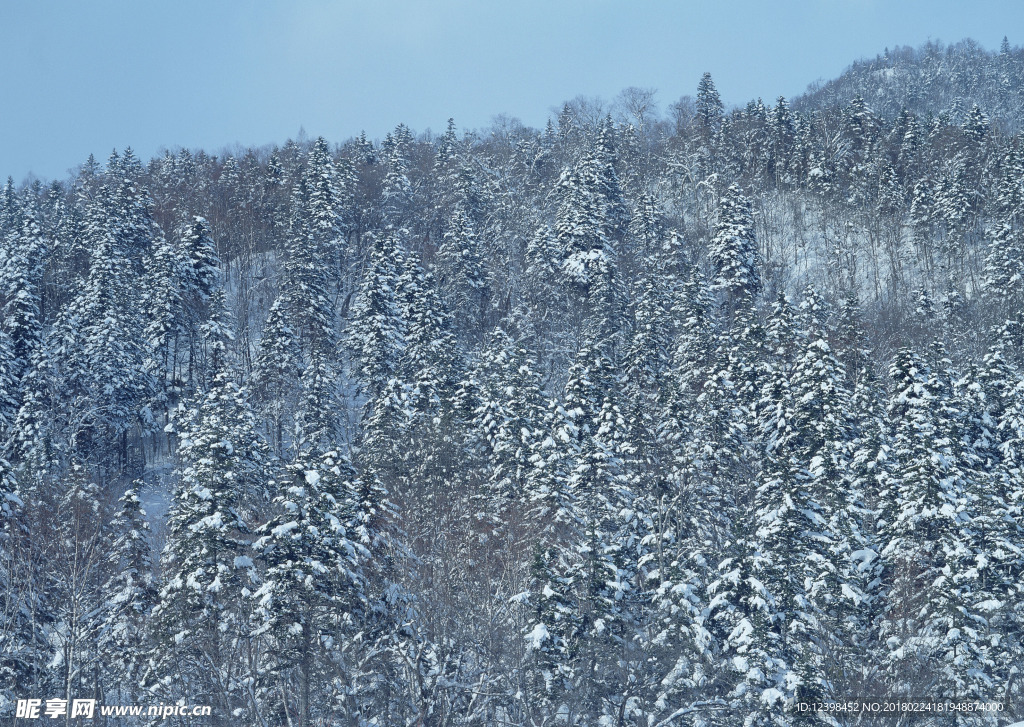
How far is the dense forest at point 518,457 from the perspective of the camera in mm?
24734

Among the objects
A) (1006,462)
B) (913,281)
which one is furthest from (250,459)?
(913,281)

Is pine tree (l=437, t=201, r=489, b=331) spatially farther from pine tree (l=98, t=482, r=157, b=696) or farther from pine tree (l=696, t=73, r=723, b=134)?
pine tree (l=696, t=73, r=723, b=134)

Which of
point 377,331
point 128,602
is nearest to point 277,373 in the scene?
point 377,331

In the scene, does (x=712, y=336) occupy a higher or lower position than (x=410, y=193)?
lower

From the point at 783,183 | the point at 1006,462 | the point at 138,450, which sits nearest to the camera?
the point at 1006,462

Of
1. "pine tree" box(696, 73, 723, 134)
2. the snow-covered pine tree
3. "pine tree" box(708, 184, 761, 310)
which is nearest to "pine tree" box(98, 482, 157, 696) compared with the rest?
the snow-covered pine tree

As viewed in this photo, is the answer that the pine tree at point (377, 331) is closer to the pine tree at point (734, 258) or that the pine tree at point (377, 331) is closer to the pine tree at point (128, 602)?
the pine tree at point (128, 602)

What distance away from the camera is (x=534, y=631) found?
24031 mm

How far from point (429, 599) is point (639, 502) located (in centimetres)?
897

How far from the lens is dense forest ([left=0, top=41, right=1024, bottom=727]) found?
81.1 feet

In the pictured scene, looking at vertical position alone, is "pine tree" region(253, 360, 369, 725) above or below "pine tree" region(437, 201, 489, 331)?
below

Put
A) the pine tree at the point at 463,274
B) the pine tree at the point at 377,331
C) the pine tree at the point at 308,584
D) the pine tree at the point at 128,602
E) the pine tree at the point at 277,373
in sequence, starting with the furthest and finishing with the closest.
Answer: the pine tree at the point at 463,274, the pine tree at the point at 277,373, the pine tree at the point at 377,331, the pine tree at the point at 128,602, the pine tree at the point at 308,584

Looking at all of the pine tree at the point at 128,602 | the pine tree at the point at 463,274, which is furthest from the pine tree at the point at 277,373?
the pine tree at the point at 128,602

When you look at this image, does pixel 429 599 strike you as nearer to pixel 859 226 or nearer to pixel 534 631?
pixel 534 631
